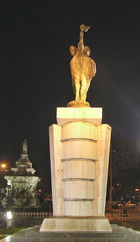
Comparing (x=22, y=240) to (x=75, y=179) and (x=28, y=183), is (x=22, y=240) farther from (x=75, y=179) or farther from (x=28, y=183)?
(x=28, y=183)

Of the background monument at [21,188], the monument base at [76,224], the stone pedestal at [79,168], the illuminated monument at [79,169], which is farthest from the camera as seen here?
the background monument at [21,188]

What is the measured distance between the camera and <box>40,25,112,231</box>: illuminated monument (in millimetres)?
12781

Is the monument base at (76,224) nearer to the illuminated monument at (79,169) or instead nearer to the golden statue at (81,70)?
the illuminated monument at (79,169)

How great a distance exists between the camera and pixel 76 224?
12578 millimetres

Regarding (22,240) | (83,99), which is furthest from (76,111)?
(22,240)

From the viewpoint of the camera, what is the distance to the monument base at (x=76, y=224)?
12539 millimetres

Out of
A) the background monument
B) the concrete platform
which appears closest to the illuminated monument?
the concrete platform

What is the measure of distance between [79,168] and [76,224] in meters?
2.21

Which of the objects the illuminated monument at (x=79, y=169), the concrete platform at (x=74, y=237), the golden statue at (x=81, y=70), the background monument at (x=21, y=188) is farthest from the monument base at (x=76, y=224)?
the background monument at (x=21, y=188)

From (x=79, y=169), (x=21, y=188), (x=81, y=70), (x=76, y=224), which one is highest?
(x=81, y=70)

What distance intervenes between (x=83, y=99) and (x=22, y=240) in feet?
22.1

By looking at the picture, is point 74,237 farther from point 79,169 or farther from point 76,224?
point 79,169

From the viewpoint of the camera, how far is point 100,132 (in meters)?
14.2

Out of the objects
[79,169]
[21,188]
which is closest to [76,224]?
[79,169]
